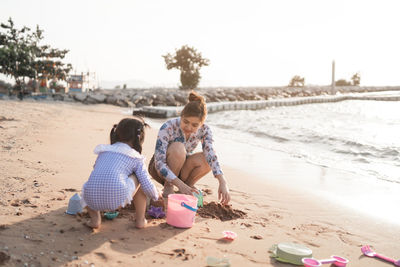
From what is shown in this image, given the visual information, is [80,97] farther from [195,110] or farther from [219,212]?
[219,212]

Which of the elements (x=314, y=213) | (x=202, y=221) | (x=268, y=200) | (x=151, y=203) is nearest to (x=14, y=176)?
(x=151, y=203)

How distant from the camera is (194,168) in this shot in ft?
11.6

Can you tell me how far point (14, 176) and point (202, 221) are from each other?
193cm

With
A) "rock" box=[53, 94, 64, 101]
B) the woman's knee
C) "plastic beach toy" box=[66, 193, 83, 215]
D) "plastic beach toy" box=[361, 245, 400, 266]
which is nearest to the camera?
"plastic beach toy" box=[361, 245, 400, 266]

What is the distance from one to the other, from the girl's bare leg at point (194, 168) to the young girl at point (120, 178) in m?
0.89

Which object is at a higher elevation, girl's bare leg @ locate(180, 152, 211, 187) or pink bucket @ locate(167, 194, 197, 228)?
girl's bare leg @ locate(180, 152, 211, 187)

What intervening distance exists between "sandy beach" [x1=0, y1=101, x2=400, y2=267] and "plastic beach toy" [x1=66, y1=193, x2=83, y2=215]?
0.18ft

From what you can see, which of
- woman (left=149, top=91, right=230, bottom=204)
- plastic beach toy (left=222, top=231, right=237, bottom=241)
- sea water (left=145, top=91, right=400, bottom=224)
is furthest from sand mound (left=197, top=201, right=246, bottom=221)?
sea water (left=145, top=91, right=400, bottom=224)

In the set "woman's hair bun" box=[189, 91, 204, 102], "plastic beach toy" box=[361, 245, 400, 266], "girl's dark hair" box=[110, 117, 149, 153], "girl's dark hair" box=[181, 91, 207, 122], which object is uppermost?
"woman's hair bun" box=[189, 91, 204, 102]

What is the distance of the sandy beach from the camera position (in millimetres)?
2141

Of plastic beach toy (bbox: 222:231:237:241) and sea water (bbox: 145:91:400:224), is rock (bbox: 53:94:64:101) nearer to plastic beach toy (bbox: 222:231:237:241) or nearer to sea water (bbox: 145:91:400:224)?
sea water (bbox: 145:91:400:224)

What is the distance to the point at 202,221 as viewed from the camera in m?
2.95

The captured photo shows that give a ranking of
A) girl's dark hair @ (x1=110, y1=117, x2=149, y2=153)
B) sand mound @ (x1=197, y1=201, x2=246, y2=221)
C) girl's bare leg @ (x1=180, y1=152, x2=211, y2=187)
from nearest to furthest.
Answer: girl's dark hair @ (x1=110, y1=117, x2=149, y2=153) < sand mound @ (x1=197, y1=201, x2=246, y2=221) < girl's bare leg @ (x1=180, y1=152, x2=211, y2=187)

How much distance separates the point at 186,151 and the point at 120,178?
127 cm
